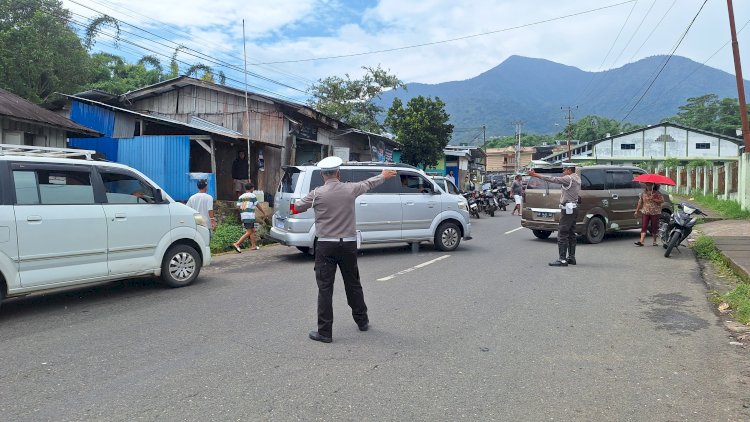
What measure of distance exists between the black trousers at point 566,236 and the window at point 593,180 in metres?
3.36

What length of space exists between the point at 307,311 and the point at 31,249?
327cm

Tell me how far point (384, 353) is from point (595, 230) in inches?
395

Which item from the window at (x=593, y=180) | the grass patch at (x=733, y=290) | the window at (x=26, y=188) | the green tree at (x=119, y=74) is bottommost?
the grass patch at (x=733, y=290)

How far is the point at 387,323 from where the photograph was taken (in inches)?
236

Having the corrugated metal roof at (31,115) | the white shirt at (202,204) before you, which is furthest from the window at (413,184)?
the corrugated metal roof at (31,115)

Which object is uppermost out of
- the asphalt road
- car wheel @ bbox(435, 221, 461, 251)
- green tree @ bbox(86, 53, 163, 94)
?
green tree @ bbox(86, 53, 163, 94)

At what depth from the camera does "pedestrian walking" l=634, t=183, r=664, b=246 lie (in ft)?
40.7

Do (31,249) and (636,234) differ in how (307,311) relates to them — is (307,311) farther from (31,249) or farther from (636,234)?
(636,234)

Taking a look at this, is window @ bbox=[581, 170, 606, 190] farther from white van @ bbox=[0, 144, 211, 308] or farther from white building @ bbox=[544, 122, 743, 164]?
white building @ bbox=[544, 122, 743, 164]

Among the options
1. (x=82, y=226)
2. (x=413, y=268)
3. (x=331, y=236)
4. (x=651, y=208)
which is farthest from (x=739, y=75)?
(x=82, y=226)

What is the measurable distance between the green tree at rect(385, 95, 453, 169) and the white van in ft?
73.6

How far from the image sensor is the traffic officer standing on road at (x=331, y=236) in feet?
17.5

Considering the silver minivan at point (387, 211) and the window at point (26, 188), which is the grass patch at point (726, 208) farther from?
the window at point (26, 188)

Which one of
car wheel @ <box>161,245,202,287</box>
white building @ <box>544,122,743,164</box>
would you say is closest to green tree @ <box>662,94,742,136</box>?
white building @ <box>544,122,743,164</box>
